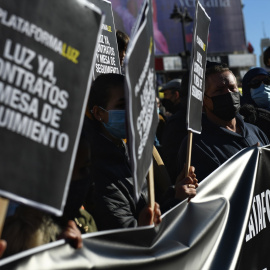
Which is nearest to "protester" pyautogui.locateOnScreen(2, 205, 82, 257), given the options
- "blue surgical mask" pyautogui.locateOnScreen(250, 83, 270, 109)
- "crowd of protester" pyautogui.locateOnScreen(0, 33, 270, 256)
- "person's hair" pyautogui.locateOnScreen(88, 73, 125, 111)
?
"crowd of protester" pyautogui.locateOnScreen(0, 33, 270, 256)

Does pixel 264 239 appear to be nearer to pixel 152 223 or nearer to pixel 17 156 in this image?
pixel 152 223

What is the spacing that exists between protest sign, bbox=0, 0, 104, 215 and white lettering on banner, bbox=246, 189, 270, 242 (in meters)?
1.40

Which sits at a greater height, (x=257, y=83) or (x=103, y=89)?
(x=257, y=83)

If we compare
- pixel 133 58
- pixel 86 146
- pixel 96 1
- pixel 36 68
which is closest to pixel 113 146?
pixel 86 146

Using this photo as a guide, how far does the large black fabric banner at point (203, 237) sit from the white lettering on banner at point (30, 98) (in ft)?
1.08

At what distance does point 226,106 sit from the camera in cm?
323

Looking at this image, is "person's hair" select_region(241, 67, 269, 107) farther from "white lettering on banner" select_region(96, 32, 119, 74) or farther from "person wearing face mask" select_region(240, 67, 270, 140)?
"white lettering on banner" select_region(96, 32, 119, 74)

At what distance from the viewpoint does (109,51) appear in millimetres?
3730

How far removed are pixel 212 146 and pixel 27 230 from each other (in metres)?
1.50

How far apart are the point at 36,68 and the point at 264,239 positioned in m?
1.81

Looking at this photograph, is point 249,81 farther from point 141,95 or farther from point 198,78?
point 141,95

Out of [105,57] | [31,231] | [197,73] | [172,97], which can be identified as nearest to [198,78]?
[197,73]

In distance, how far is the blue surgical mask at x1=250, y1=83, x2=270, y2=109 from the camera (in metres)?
4.41

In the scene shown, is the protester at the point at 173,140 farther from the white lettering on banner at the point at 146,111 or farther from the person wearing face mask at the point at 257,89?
the white lettering on banner at the point at 146,111
